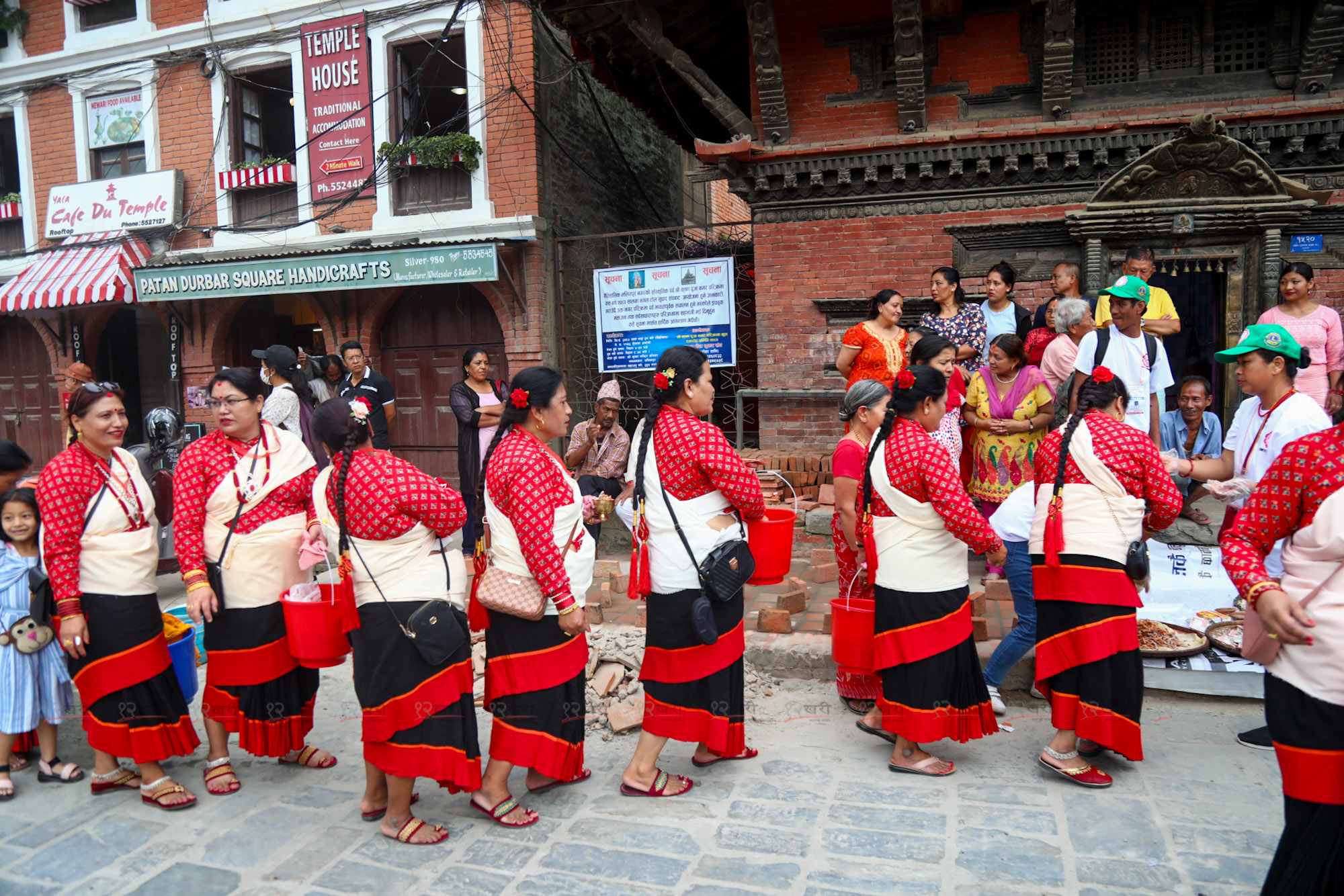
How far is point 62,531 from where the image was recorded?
11.7 feet

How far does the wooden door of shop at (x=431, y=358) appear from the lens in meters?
11.5

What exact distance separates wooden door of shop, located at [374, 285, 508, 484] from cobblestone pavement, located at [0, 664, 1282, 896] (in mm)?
7822

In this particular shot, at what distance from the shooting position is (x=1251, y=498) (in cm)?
248

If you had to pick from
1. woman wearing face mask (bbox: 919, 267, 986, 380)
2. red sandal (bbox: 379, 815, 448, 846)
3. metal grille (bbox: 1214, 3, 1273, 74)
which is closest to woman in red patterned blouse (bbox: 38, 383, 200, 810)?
red sandal (bbox: 379, 815, 448, 846)

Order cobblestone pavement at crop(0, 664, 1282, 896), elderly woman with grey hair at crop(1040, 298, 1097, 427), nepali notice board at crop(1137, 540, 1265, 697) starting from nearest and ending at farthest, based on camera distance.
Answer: cobblestone pavement at crop(0, 664, 1282, 896) < nepali notice board at crop(1137, 540, 1265, 697) < elderly woman with grey hair at crop(1040, 298, 1097, 427)

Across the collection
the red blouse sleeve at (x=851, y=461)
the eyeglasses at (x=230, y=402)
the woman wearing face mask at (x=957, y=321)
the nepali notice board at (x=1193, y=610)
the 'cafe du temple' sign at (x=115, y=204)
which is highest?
the 'cafe du temple' sign at (x=115, y=204)

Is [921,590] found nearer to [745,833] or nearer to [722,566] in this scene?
[722,566]

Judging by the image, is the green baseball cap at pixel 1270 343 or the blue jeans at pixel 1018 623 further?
the blue jeans at pixel 1018 623

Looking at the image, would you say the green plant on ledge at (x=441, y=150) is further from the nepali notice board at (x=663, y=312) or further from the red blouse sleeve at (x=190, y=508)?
the red blouse sleeve at (x=190, y=508)

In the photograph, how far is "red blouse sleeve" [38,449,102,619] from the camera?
→ 3564mm

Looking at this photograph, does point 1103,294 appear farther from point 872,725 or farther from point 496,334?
point 496,334

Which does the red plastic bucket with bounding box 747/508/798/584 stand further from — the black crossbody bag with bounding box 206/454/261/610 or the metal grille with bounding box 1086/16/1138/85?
the metal grille with bounding box 1086/16/1138/85

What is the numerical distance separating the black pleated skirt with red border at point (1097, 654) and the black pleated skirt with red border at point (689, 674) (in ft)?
4.57

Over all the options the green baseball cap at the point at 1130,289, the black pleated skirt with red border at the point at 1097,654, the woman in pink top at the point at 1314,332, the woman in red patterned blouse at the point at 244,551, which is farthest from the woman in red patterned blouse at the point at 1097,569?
→ the woman in pink top at the point at 1314,332
